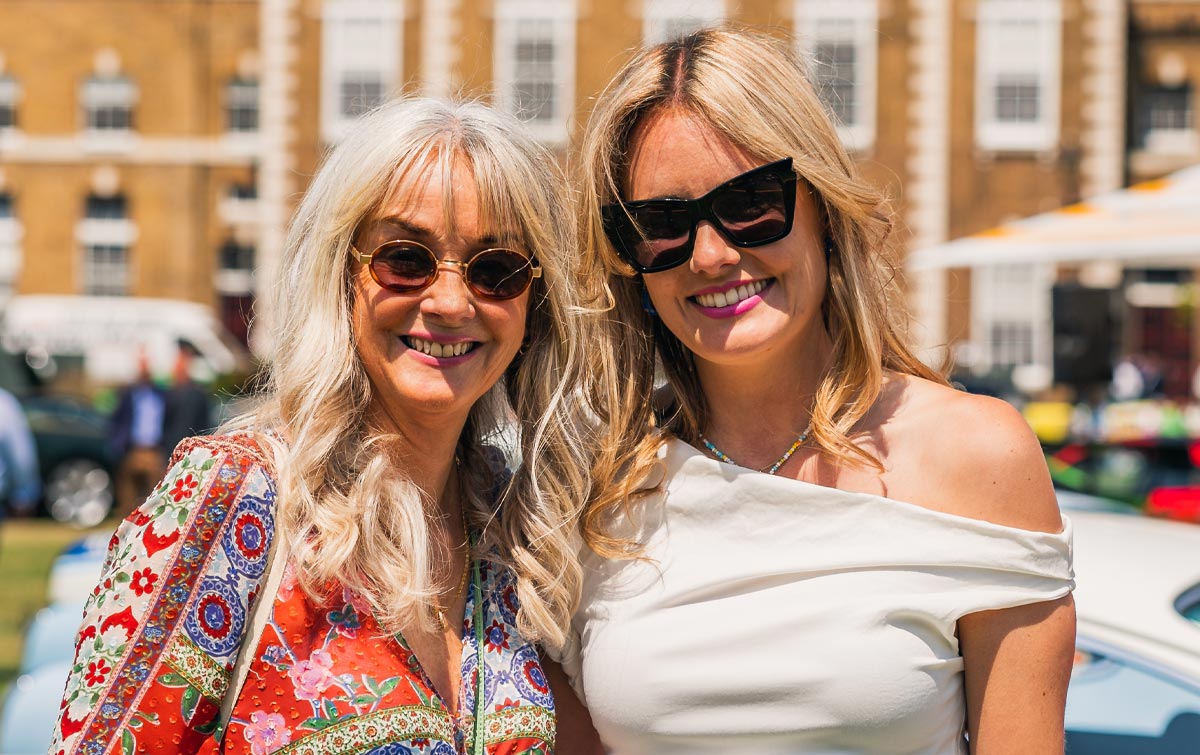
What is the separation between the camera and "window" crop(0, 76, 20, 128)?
2841cm

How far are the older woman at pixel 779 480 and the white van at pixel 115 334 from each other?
52.7 feet

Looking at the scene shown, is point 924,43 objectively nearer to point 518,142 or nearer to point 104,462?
point 104,462

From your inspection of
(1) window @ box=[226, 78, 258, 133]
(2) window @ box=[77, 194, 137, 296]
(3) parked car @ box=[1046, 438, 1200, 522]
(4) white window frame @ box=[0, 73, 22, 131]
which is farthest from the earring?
(4) white window frame @ box=[0, 73, 22, 131]

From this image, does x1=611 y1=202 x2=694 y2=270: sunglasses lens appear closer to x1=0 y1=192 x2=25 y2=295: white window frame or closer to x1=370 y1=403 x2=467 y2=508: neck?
x1=370 y1=403 x2=467 y2=508: neck

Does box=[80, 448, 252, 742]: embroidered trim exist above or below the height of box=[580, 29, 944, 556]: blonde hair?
below

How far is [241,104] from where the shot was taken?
2798 cm

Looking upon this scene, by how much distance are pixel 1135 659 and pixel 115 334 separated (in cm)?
1833

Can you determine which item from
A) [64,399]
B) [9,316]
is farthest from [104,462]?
[9,316]

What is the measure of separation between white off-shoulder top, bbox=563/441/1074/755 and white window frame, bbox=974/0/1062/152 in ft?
74.2

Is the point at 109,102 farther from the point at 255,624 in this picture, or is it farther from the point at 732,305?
the point at 255,624

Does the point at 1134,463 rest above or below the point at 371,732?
below

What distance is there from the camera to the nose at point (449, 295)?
227cm

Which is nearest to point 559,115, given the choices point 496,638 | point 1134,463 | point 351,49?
point 351,49

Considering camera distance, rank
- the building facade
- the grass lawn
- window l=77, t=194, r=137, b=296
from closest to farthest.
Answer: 1. the grass lawn
2. the building facade
3. window l=77, t=194, r=137, b=296
